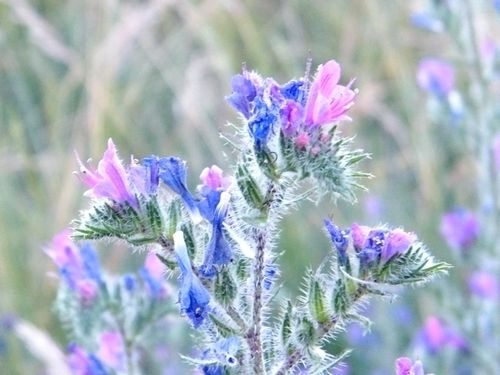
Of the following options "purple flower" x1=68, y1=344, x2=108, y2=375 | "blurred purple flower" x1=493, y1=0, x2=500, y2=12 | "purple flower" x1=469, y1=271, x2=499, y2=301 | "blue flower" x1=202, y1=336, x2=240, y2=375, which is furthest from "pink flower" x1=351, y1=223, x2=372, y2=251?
"blurred purple flower" x1=493, y1=0, x2=500, y2=12

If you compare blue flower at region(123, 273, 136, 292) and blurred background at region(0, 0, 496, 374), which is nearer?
blue flower at region(123, 273, 136, 292)

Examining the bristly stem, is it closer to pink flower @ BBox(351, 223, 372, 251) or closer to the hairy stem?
the hairy stem

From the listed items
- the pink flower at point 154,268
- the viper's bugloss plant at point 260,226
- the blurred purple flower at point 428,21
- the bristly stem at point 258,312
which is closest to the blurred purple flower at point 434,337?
the blurred purple flower at point 428,21

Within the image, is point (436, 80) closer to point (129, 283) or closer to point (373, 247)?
point (129, 283)

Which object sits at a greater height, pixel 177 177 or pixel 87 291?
pixel 87 291

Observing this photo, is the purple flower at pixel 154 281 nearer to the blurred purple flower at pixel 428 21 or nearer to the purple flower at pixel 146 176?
the purple flower at pixel 146 176

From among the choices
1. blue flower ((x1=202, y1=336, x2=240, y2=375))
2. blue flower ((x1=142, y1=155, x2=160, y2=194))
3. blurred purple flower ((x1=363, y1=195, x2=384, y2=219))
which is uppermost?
blurred purple flower ((x1=363, y1=195, x2=384, y2=219))

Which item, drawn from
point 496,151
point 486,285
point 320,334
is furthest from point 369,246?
point 496,151
